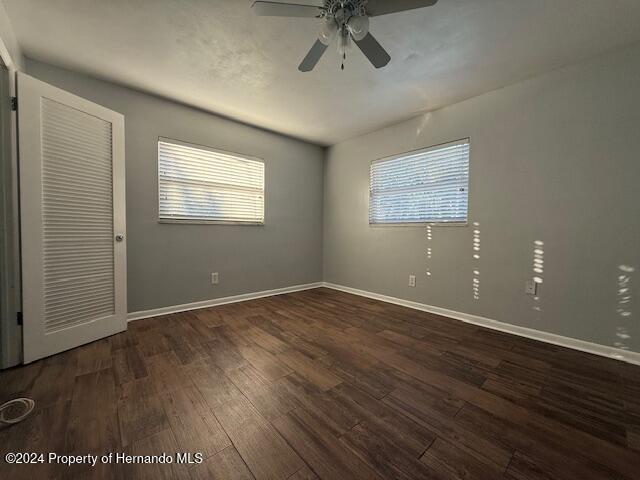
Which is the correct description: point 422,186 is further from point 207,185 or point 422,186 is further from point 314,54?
point 207,185

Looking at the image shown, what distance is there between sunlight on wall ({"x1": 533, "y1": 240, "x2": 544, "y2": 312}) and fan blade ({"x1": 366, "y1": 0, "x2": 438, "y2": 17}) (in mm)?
2224

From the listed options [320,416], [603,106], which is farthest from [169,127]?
[603,106]

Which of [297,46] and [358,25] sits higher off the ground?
[297,46]

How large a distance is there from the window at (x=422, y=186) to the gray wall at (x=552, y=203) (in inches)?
4.7

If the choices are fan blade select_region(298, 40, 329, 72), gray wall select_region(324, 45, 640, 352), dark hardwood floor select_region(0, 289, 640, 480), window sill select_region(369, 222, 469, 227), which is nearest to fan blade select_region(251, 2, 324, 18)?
fan blade select_region(298, 40, 329, 72)

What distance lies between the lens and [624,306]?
6.28 ft

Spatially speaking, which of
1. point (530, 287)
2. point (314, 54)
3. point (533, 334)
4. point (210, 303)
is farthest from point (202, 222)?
point (533, 334)

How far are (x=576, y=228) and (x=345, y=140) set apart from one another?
10.1 feet


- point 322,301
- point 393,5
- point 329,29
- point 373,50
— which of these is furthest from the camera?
point 322,301

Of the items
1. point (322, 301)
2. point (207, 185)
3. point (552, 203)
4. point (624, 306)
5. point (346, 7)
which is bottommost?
point (322, 301)

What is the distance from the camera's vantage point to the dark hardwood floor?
1.02 metres

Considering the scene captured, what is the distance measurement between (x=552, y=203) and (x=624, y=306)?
0.96m

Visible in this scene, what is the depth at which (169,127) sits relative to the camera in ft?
9.16

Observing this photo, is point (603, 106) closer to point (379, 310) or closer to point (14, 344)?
point (379, 310)
